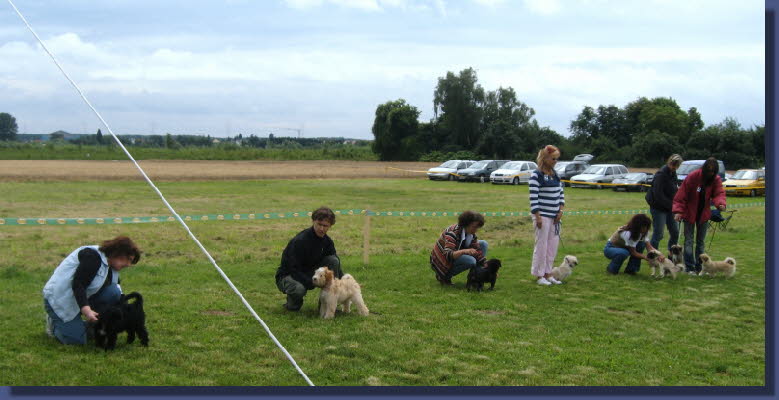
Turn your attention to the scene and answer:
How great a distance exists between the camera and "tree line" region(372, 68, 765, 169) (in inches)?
2217

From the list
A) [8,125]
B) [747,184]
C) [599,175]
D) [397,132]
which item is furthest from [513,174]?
[397,132]

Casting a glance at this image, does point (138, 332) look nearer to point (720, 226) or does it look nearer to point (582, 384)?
point (582, 384)

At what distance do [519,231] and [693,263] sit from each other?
6407 mm

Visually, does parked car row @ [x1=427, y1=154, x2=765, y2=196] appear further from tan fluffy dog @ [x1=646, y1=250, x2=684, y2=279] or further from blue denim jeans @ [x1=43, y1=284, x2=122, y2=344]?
blue denim jeans @ [x1=43, y1=284, x2=122, y2=344]

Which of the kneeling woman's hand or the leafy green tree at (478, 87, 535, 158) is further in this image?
the leafy green tree at (478, 87, 535, 158)

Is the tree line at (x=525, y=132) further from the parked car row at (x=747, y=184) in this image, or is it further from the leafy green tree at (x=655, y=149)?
the parked car row at (x=747, y=184)

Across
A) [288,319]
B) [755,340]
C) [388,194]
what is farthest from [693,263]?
[388,194]

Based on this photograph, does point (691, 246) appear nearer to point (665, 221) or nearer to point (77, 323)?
point (665, 221)

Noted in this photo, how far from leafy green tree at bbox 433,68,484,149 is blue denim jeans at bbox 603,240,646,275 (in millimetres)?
63878

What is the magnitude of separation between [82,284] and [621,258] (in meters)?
7.45

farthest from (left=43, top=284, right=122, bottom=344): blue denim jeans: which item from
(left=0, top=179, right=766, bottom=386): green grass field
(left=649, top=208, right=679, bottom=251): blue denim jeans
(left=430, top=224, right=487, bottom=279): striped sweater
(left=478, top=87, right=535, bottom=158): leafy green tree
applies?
(left=478, top=87, right=535, bottom=158): leafy green tree

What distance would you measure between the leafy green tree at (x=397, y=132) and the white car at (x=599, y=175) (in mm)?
37561

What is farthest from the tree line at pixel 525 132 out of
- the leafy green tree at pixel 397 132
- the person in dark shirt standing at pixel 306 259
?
the person in dark shirt standing at pixel 306 259

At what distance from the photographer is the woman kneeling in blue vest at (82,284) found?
583 centimetres
